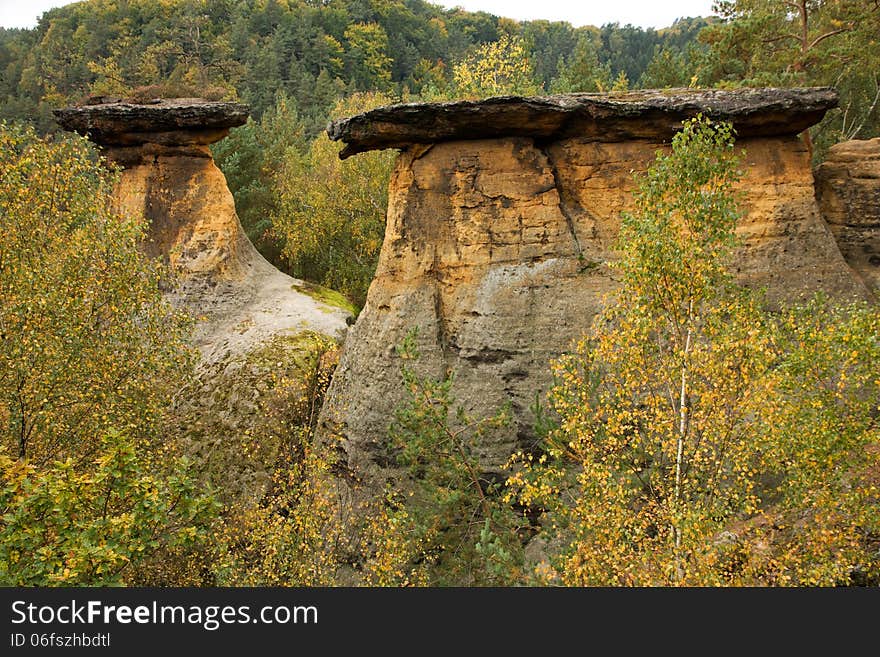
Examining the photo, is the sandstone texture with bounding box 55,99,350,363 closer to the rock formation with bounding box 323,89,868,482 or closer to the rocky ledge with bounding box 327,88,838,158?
the rock formation with bounding box 323,89,868,482

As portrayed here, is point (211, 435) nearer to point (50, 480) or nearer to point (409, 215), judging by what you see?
point (409, 215)

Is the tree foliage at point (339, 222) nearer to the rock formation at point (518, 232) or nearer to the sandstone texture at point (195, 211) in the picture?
the sandstone texture at point (195, 211)

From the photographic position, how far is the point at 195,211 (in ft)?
70.0

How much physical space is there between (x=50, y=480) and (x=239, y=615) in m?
3.01

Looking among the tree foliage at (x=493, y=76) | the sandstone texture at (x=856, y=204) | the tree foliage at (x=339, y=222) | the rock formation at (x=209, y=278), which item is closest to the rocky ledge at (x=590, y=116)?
the sandstone texture at (x=856, y=204)

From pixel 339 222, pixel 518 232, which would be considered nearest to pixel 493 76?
pixel 339 222

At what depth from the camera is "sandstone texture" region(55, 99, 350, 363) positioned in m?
20.1

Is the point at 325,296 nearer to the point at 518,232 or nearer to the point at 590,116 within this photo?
the point at 518,232

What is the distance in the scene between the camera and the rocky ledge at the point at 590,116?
13.4 m

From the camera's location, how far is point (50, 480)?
7.48m

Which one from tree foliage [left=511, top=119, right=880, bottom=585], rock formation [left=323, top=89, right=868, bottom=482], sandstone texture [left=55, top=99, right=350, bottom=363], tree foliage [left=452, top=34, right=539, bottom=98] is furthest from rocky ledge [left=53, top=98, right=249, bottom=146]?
tree foliage [left=452, top=34, right=539, bottom=98]

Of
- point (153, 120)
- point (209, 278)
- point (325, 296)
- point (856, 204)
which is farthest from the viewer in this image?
point (325, 296)

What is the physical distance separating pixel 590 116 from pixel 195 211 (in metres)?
14.2

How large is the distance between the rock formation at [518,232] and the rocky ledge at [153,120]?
268 inches
